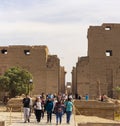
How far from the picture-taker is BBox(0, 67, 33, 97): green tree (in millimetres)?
48719

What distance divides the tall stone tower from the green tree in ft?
27.5

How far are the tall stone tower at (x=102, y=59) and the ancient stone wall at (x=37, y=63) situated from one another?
2.72 metres

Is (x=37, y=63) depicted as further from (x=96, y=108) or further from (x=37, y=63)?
(x=96, y=108)

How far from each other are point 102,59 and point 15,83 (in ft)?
41.8

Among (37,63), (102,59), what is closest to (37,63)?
(37,63)

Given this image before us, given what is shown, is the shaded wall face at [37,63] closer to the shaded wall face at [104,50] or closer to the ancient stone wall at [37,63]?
the ancient stone wall at [37,63]

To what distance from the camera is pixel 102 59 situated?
2265 inches

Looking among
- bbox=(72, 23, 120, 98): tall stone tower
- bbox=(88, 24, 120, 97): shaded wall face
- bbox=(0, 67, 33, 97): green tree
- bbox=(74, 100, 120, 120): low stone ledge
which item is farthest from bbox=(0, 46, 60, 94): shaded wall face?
bbox=(74, 100, 120, 120): low stone ledge

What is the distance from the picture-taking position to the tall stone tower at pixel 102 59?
5669 cm

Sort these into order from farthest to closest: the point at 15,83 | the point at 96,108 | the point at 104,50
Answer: the point at 104,50
the point at 15,83
the point at 96,108

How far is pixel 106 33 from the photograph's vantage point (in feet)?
187

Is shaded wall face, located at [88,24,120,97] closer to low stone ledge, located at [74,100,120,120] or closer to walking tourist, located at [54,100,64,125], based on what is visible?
low stone ledge, located at [74,100,120,120]

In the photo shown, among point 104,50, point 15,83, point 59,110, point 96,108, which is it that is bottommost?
point 96,108

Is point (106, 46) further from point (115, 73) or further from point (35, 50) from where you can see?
point (35, 50)
